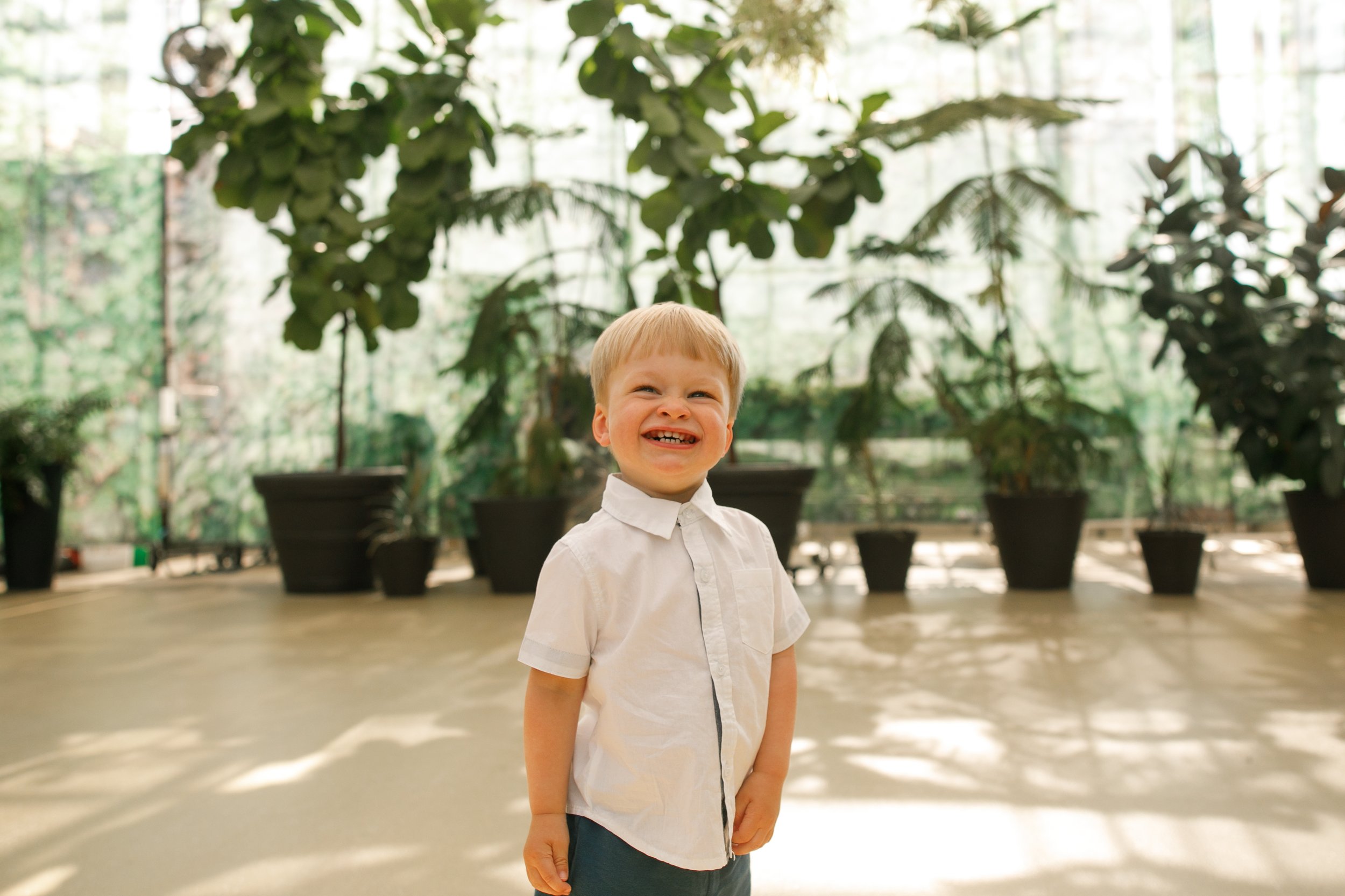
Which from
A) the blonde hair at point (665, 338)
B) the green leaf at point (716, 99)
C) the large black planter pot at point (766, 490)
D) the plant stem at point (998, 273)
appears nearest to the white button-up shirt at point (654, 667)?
the blonde hair at point (665, 338)

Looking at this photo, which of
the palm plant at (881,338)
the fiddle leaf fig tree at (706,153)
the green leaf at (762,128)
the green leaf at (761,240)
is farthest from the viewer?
the palm plant at (881,338)

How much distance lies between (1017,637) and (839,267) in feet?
8.21

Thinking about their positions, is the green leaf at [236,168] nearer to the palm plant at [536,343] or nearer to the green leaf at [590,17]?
the palm plant at [536,343]

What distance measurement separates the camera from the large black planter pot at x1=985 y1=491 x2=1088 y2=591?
3885mm

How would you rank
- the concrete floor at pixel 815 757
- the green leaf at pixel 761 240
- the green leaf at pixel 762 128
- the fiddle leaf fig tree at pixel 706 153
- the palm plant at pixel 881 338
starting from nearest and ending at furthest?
the concrete floor at pixel 815 757
the fiddle leaf fig tree at pixel 706 153
the green leaf at pixel 761 240
the green leaf at pixel 762 128
the palm plant at pixel 881 338

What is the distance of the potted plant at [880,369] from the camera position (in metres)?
3.90

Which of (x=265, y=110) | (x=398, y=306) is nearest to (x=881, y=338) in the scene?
(x=398, y=306)

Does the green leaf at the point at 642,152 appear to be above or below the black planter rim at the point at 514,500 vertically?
above

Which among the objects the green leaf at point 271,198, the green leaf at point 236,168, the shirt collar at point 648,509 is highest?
the green leaf at point 236,168

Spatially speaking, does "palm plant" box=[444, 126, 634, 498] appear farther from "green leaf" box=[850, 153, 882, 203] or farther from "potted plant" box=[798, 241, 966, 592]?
"green leaf" box=[850, 153, 882, 203]

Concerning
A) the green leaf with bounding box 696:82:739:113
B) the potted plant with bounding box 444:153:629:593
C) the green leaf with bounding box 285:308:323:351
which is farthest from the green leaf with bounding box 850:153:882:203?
the green leaf with bounding box 285:308:323:351

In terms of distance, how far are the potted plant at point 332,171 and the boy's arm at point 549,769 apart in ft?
10.4

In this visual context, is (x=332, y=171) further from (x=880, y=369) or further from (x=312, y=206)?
(x=880, y=369)

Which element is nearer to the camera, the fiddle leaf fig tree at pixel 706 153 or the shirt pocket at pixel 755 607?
the shirt pocket at pixel 755 607
